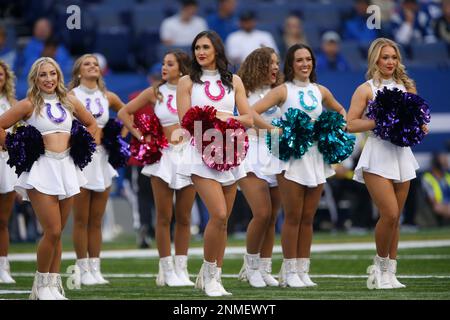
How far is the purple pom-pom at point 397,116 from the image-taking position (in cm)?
850

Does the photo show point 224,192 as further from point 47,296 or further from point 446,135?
point 446,135

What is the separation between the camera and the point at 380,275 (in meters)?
8.65

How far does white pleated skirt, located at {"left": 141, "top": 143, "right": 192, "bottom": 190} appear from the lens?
9.50m

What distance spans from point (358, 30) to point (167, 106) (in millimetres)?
7803

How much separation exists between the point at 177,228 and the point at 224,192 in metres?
1.40

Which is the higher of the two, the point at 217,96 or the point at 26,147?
the point at 217,96

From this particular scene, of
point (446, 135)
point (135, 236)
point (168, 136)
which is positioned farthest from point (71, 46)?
point (168, 136)

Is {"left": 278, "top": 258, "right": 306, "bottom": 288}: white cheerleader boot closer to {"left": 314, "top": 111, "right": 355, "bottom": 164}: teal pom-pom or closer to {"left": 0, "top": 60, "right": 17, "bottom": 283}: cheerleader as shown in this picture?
{"left": 314, "top": 111, "right": 355, "bottom": 164}: teal pom-pom

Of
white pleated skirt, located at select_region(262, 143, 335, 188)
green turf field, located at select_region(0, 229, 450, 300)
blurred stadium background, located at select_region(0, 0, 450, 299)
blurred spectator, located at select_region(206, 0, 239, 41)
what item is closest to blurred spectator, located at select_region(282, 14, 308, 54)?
blurred stadium background, located at select_region(0, 0, 450, 299)

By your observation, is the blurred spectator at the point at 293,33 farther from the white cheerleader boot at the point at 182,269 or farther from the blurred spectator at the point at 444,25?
the white cheerleader boot at the point at 182,269

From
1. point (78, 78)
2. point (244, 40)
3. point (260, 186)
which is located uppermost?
point (244, 40)

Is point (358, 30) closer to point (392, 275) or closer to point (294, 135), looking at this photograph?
point (294, 135)

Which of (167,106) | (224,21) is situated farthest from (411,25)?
(167,106)

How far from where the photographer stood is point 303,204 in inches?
355
